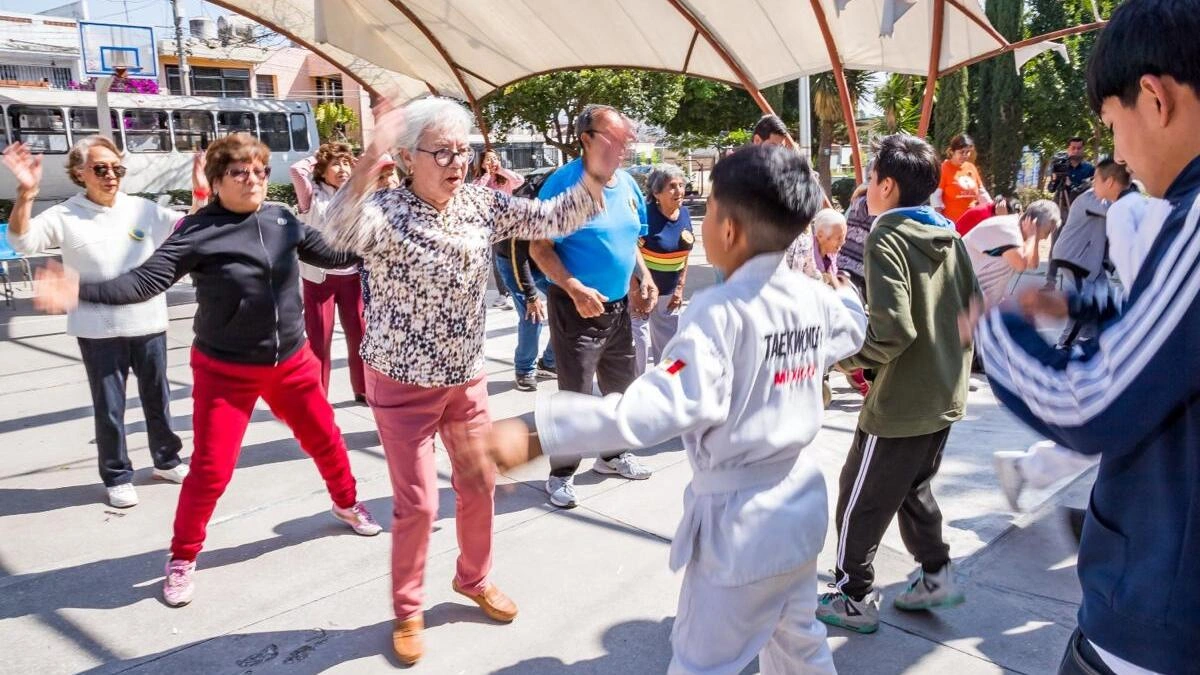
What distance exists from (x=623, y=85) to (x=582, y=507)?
24210mm

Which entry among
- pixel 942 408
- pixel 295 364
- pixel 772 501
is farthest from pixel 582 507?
pixel 772 501

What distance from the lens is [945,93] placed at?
74.8 feet

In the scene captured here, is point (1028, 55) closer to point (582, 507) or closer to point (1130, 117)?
point (582, 507)

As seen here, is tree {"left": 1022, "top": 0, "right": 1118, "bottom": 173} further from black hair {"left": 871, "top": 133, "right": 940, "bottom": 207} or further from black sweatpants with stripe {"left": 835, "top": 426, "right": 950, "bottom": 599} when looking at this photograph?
black sweatpants with stripe {"left": 835, "top": 426, "right": 950, "bottom": 599}

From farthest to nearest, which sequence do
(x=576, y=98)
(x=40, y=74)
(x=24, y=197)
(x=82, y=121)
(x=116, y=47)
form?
(x=40, y=74) → (x=116, y=47) → (x=576, y=98) → (x=82, y=121) → (x=24, y=197)

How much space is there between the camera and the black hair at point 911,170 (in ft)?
8.98

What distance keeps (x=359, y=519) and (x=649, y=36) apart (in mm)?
5330

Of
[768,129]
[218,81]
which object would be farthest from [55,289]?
[218,81]

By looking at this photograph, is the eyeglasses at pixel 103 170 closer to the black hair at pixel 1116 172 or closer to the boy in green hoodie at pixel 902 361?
the boy in green hoodie at pixel 902 361

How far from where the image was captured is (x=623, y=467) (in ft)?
14.9

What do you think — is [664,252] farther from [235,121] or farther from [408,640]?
[235,121]

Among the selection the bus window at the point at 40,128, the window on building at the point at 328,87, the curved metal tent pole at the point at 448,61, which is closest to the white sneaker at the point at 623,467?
Result: the curved metal tent pole at the point at 448,61

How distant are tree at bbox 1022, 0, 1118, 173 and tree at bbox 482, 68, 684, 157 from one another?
35.1ft

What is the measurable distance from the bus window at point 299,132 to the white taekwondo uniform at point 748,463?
28.5m
